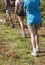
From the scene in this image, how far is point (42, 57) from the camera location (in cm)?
725

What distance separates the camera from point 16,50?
7.70 metres

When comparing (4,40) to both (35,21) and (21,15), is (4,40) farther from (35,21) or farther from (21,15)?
(35,21)

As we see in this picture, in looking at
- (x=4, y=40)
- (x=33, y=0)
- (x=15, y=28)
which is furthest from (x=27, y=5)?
(x=15, y=28)

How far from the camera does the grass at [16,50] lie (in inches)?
273

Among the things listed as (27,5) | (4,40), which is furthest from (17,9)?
(27,5)

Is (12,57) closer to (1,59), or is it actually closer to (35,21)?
(1,59)

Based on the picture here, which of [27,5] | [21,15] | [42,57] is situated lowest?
[42,57]

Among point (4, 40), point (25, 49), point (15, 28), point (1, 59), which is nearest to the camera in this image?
point (1, 59)

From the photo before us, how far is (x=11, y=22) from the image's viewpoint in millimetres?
10602

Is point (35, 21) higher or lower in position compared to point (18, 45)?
higher

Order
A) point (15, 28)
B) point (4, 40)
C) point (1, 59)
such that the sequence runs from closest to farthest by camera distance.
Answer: point (1, 59), point (4, 40), point (15, 28)

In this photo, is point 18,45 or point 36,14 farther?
point 18,45

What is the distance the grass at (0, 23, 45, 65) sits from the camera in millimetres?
6941

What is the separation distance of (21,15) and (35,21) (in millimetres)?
1742
